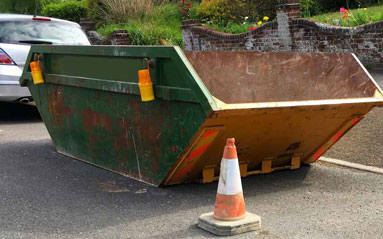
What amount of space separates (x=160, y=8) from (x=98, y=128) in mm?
14115

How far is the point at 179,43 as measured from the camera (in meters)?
17.0

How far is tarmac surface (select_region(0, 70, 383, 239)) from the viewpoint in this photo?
4.72 metres

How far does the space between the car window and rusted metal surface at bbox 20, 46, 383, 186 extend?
238 cm

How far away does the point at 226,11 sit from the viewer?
1667cm

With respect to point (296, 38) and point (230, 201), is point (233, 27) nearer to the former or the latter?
point (296, 38)

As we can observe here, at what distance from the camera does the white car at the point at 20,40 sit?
943cm

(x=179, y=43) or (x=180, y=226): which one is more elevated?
(x=179, y=43)

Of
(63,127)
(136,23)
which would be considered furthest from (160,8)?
(63,127)

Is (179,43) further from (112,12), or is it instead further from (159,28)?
(112,12)

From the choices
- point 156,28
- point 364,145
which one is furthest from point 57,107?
point 156,28

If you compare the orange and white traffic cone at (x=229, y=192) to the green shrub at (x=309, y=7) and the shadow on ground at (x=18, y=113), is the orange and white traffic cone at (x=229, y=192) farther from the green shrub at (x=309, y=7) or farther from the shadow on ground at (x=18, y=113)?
the green shrub at (x=309, y=7)

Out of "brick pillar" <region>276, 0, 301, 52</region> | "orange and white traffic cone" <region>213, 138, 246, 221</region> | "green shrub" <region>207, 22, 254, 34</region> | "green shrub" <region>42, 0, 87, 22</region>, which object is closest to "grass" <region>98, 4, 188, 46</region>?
"green shrub" <region>207, 22, 254, 34</region>

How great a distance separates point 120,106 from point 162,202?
1.13m

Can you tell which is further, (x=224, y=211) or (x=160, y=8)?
(x=160, y=8)
